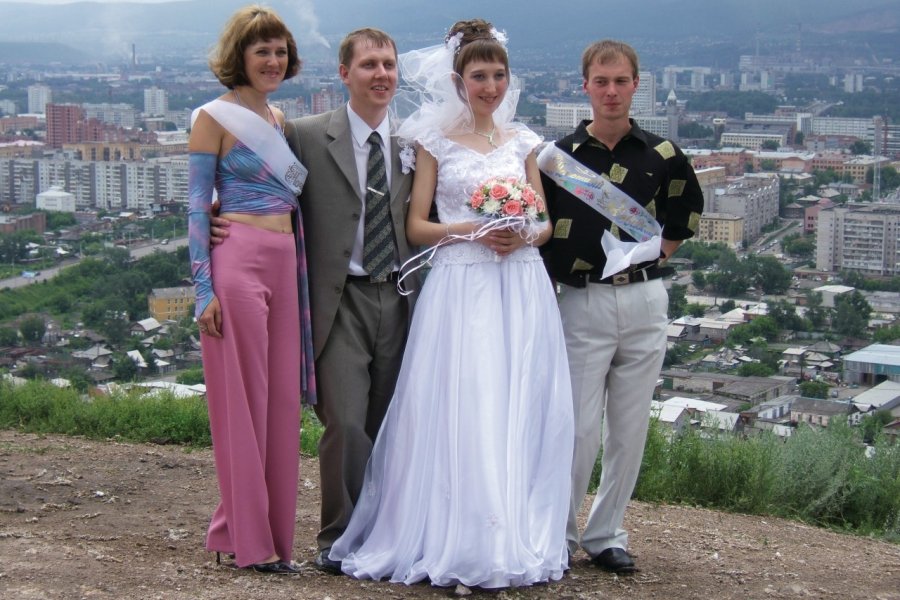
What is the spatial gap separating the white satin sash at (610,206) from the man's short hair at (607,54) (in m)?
0.26

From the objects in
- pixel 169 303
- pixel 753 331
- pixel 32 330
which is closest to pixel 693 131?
pixel 753 331

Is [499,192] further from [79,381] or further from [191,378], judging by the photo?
[191,378]

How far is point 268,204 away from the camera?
A: 11.6ft

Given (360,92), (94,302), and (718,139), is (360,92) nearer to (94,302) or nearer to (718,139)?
(94,302)

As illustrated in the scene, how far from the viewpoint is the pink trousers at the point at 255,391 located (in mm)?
3523

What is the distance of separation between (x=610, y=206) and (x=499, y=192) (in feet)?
1.20

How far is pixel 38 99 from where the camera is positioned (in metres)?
77.3

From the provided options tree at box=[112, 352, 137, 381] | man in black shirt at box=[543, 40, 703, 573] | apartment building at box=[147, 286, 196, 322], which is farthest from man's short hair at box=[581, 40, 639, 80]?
apartment building at box=[147, 286, 196, 322]

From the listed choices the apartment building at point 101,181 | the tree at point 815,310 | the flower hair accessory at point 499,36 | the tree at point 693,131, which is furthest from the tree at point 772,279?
the tree at point 693,131

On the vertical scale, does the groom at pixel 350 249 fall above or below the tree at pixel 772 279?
above

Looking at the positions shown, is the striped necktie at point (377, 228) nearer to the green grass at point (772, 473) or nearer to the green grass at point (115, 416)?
the green grass at point (772, 473)

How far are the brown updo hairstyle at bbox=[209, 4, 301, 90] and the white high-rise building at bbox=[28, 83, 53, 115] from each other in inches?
3000

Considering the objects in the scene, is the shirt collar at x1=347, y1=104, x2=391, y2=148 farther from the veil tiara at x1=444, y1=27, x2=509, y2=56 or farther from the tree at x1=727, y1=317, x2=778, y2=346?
the tree at x1=727, y1=317, x2=778, y2=346

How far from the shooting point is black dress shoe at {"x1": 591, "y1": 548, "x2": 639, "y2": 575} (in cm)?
377
